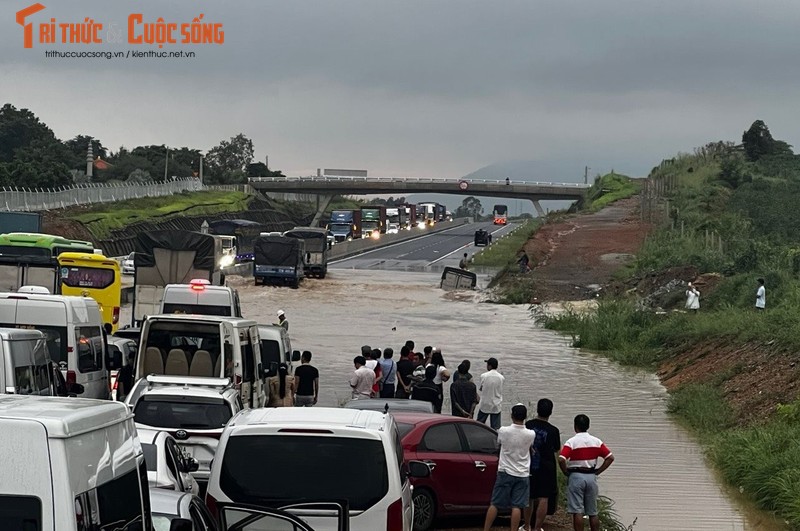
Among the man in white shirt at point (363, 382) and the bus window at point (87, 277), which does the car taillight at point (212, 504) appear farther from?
the bus window at point (87, 277)

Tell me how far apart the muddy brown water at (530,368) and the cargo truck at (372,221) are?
4328 cm

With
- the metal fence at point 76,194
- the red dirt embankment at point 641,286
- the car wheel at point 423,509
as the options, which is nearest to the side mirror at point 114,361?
the car wheel at point 423,509

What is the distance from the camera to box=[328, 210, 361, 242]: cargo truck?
11400 centimetres

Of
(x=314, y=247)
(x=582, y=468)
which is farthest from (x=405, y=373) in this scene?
(x=314, y=247)

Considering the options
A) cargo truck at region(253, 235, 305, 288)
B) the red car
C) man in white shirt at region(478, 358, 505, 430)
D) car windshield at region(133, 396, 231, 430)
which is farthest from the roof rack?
cargo truck at region(253, 235, 305, 288)

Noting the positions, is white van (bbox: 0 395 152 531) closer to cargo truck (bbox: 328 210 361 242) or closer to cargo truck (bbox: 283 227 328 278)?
cargo truck (bbox: 283 227 328 278)

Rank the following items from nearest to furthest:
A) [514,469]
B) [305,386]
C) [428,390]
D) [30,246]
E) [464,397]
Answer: [514,469], [428,390], [464,397], [305,386], [30,246]

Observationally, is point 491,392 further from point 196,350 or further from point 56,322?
point 56,322

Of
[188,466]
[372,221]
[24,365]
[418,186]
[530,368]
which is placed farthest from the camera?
[418,186]

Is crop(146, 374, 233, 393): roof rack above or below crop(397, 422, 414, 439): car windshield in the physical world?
above

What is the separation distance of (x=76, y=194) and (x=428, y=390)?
2892 inches

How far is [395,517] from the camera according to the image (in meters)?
9.38

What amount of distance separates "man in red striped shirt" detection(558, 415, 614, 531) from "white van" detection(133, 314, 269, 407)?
6.90 m

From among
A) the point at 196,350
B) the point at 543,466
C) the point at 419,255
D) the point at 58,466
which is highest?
the point at 58,466
